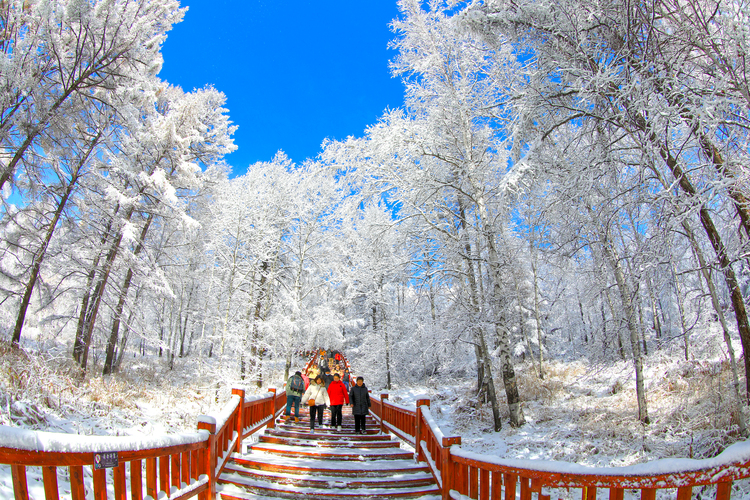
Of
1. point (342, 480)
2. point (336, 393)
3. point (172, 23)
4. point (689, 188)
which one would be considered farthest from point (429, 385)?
point (172, 23)

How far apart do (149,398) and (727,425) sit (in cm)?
1415

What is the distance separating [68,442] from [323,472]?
14.3ft

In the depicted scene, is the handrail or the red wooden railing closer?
the handrail

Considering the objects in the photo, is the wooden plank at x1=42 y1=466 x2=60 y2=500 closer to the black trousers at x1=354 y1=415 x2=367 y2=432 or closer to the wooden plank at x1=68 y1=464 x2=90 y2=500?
the wooden plank at x1=68 y1=464 x2=90 y2=500

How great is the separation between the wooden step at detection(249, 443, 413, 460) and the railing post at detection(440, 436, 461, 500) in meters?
2.23

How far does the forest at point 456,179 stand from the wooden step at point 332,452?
4.00 m

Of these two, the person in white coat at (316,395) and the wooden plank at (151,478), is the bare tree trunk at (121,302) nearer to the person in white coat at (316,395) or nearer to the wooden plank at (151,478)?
the person in white coat at (316,395)

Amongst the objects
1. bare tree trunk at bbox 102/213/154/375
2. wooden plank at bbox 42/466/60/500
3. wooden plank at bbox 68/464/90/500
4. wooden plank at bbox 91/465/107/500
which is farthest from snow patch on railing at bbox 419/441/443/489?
bare tree trunk at bbox 102/213/154/375

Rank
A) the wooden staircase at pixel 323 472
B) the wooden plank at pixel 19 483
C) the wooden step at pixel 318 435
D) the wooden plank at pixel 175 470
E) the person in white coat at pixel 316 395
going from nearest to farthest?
1. the wooden plank at pixel 19 483
2. the wooden plank at pixel 175 470
3. the wooden staircase at pixel 323 472
4. the wooden step at pixel 318 435
5. the person in white coat at pixel 316 395

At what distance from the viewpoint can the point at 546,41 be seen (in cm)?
655

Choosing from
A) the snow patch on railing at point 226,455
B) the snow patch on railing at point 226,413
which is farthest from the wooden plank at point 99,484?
the snow patch on railing at point 226,455

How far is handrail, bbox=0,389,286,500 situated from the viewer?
83.4 inches

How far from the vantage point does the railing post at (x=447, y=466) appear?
4.90 meters

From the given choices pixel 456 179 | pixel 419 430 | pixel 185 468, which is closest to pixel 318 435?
pixel 419 430
